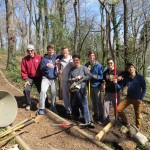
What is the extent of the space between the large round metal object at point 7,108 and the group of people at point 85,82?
87cm

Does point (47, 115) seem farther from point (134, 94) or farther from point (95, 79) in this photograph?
point (134, 94)

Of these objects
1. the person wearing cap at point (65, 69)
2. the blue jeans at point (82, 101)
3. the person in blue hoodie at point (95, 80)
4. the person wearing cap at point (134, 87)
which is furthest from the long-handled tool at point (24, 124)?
the person wearing cap at point (134, 87)

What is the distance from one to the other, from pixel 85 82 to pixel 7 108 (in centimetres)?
229

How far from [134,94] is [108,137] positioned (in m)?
1.44

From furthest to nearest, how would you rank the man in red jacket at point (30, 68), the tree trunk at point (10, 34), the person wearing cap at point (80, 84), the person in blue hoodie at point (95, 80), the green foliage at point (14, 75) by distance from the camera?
the tree trunk at point (10, 34) < the green foliage at point (14, 75) < the man in red jacket at point (30, 68) < the person in blue hoodie at point (95, 80) < the person wearing cap at point (80, 84)

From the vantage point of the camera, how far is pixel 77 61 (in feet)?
25.9

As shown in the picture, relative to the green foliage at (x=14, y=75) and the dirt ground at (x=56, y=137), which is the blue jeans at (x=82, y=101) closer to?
the dirt ground at (x=56, y=137)

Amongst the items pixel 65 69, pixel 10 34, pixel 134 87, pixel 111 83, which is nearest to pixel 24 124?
pixel 65 69

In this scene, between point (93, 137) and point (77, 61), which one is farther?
point (77, 61)

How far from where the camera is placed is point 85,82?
8.05 meters

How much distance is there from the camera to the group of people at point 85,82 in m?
7.99

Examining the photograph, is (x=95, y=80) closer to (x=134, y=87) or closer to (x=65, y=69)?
(x=65, y=69)

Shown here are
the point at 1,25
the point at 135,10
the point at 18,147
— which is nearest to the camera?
the point at 18,147

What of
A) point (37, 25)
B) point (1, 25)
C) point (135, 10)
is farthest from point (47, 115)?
point (1, 25)
